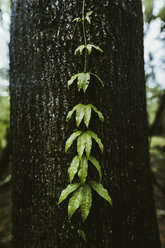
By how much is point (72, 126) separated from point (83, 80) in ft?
1.03

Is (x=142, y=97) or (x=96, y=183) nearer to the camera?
(x=96, y=183)

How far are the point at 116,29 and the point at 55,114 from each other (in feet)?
2.43

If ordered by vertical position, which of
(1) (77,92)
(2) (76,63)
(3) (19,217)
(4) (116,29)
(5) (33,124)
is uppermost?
(4) (116,29)

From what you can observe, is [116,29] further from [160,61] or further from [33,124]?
[160,61]

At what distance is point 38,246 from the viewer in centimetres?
118

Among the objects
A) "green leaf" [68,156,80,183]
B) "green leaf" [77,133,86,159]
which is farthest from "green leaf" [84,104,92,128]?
"green leaf" [68,156,80,183]

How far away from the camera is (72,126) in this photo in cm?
114

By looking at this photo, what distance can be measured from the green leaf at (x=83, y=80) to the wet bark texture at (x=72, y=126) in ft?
0.32

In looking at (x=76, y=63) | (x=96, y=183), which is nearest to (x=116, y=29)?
(x=76, y=63)

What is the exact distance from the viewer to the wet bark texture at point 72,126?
1125 mm

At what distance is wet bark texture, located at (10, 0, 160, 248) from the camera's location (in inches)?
44.3

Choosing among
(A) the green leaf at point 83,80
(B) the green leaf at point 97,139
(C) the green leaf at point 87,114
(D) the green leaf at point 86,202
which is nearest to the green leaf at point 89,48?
(A) the green leaf at point 83,80

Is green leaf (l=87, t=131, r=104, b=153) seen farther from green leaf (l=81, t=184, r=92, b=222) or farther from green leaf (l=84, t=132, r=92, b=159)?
green leaf (l=81, t=184, r=92, b=222)

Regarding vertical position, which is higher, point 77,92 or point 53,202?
point 77,92
